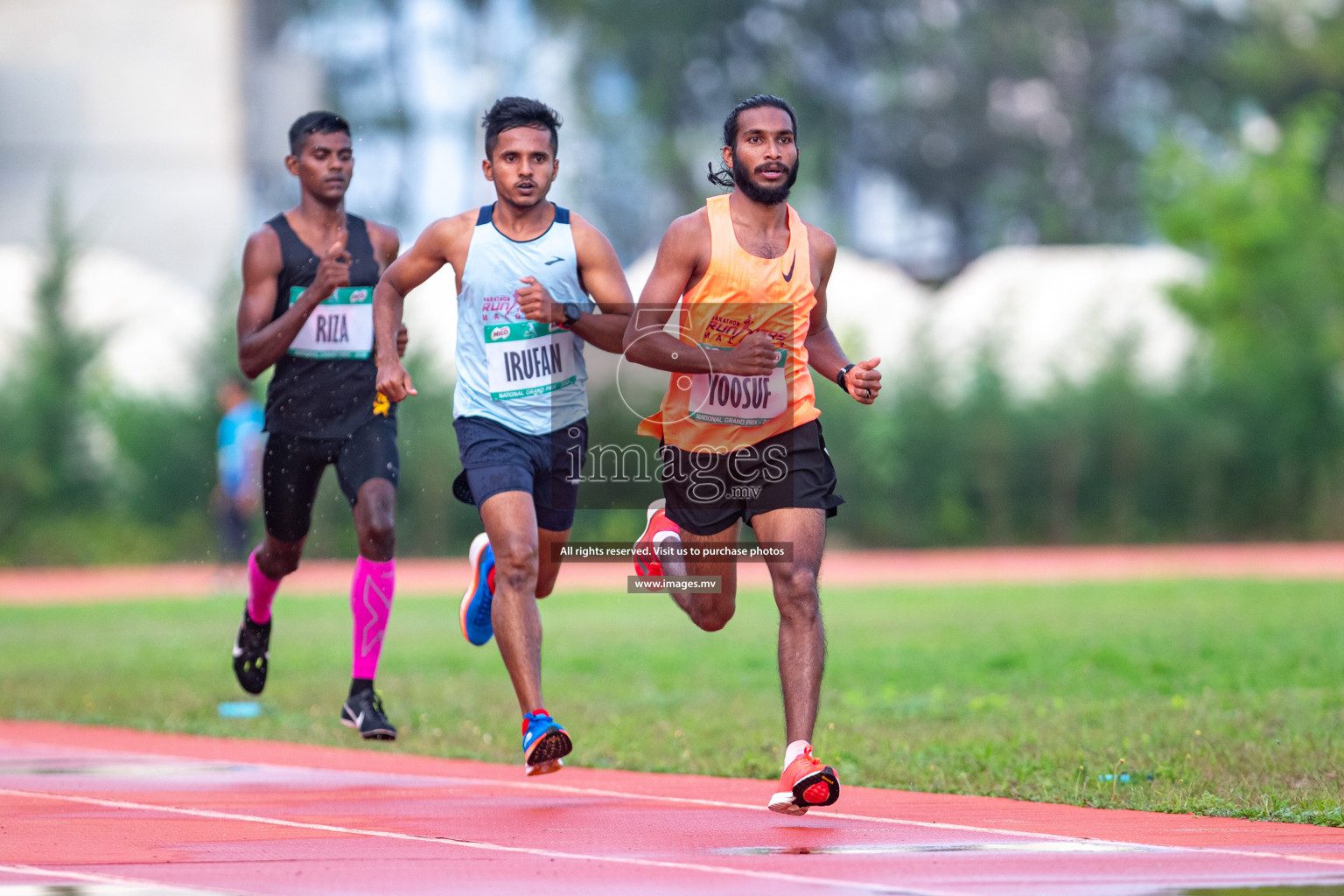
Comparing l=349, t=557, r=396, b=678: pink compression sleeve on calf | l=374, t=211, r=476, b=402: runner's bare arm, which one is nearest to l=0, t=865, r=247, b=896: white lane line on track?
l=374, t=211, r=476, b=402: runner's bare arm

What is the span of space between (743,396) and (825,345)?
0.52m

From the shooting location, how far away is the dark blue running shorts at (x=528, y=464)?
7898mm

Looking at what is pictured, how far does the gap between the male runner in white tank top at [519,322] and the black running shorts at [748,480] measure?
55cm

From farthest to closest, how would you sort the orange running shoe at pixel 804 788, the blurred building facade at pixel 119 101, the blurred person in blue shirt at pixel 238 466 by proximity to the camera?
the blurred building facade at pixel 119 101 → the blurred person in blue shirt at pixel 238 466 → the orange running shoe at pixel 804 788

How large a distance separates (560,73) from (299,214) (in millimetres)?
43203

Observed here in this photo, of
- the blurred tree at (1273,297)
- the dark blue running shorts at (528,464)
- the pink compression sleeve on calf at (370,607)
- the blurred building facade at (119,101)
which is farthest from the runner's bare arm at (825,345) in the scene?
the blurred building facade at (119,101)

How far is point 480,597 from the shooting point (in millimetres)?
8797

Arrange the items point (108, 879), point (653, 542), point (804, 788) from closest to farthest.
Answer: point (108, 879), point (804, 788), point (653, 542)

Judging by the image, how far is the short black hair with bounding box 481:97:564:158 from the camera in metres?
8.09

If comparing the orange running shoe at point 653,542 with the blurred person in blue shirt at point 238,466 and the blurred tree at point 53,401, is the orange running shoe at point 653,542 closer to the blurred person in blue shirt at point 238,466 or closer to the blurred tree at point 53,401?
the blurred person in blue shirt at point 238,466

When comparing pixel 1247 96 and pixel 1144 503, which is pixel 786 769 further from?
pixel 1247 96

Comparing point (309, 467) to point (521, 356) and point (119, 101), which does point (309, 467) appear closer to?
point (521, 356)

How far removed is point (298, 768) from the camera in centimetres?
910

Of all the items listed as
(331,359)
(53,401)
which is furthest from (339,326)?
(53,401)
